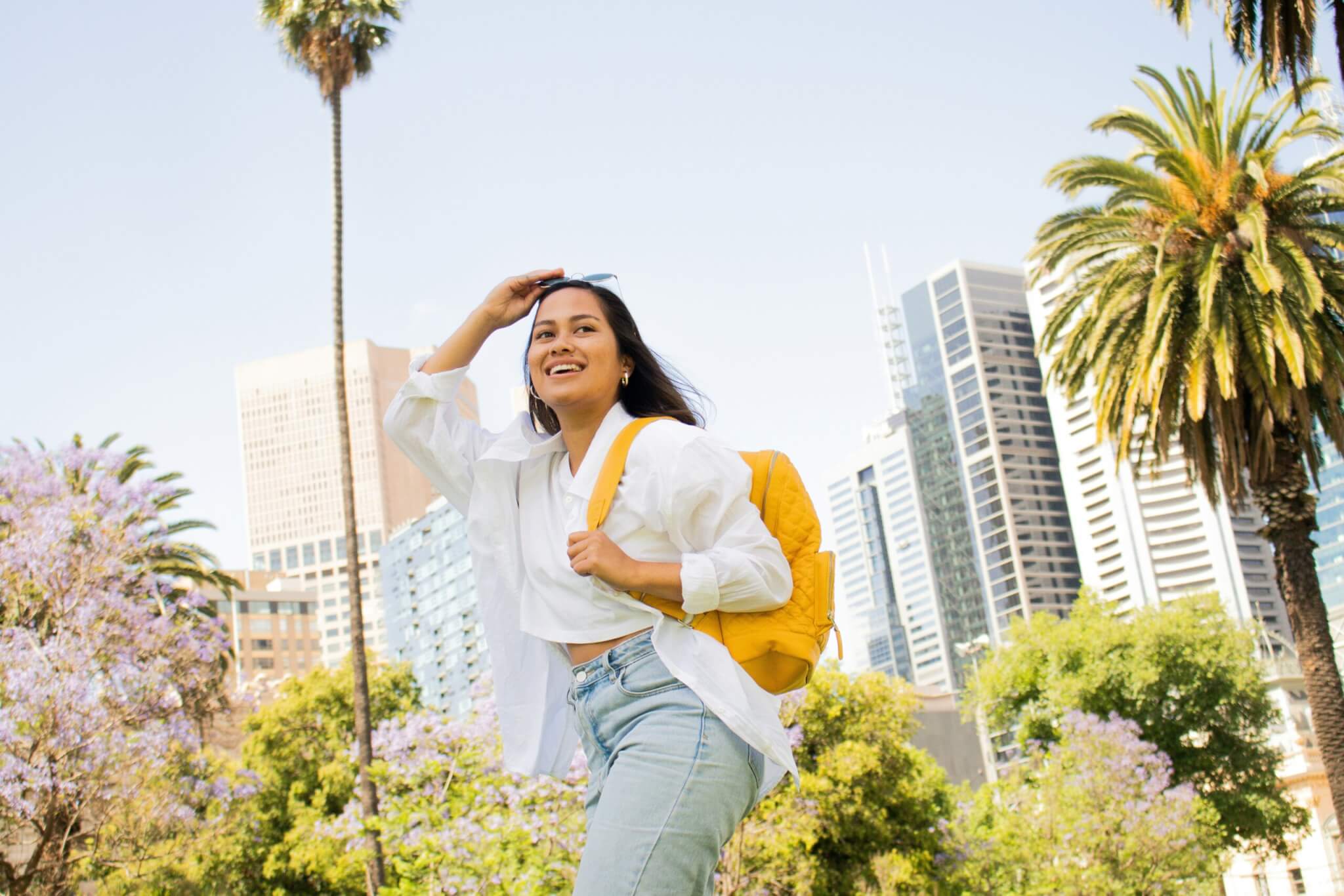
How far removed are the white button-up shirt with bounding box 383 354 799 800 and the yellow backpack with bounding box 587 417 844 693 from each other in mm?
35

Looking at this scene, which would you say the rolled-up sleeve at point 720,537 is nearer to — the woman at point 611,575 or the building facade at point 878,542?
A: the woman at point 611,575

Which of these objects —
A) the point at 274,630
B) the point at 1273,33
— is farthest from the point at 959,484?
the point at 1273,33

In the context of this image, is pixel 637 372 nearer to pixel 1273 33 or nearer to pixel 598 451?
pixel 598 451

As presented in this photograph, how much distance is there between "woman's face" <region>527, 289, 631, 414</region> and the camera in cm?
301

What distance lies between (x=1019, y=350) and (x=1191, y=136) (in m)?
146

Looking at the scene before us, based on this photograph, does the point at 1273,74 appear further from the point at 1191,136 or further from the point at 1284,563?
the point at 1284,563

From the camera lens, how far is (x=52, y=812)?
12531mm

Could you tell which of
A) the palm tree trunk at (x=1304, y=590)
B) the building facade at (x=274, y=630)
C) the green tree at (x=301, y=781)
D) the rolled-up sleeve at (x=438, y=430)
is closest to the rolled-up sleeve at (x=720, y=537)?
the rolled-up sleeve at (x=438, y=430)

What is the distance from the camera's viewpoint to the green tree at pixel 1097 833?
25516mm

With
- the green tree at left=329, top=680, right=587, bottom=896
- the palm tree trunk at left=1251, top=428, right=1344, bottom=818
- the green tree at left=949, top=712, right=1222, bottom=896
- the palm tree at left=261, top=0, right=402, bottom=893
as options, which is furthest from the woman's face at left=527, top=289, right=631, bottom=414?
the green tree at left=949, top=712, right=1222, bottom=896

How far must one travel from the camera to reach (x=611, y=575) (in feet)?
8.62

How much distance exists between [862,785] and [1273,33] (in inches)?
614

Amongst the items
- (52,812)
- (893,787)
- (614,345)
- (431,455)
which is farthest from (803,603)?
(893,787)

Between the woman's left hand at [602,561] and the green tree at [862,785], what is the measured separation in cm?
1932
